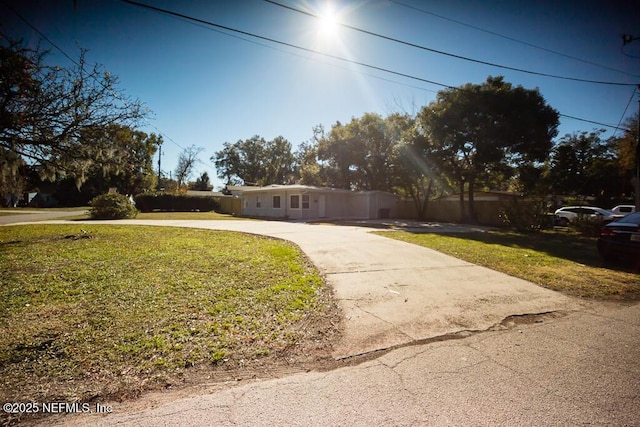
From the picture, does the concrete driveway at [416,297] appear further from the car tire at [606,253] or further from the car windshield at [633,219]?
the car windshield at [633,219]

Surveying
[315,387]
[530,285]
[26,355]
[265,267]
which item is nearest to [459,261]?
[530,285]

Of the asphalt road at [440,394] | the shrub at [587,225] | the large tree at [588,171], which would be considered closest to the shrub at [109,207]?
the asphalt road at [440,394]

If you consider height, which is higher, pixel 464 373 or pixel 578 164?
pixel 578 164

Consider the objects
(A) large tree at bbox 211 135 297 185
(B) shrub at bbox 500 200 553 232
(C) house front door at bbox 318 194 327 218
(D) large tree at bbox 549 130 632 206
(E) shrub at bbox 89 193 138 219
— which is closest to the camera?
(B) shrub at bbox 500 200 553 232

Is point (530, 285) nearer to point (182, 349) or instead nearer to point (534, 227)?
point (182, 349)

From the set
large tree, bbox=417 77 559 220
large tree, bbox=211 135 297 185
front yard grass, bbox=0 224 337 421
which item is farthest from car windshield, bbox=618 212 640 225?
large tree, bbox=211 135 297 185

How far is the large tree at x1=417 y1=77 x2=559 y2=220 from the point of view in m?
18.3

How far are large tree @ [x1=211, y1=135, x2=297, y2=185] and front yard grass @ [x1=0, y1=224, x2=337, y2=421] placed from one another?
51701 millimetres

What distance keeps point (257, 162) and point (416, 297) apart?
5933 centimetres

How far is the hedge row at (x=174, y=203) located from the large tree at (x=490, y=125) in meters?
25.8

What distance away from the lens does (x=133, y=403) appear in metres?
2.20

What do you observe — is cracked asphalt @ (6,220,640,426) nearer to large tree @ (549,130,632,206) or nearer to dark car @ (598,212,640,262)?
dark car @ (598,212,640,262)

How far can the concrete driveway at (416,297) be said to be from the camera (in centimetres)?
358

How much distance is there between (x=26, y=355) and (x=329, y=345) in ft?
9.38
